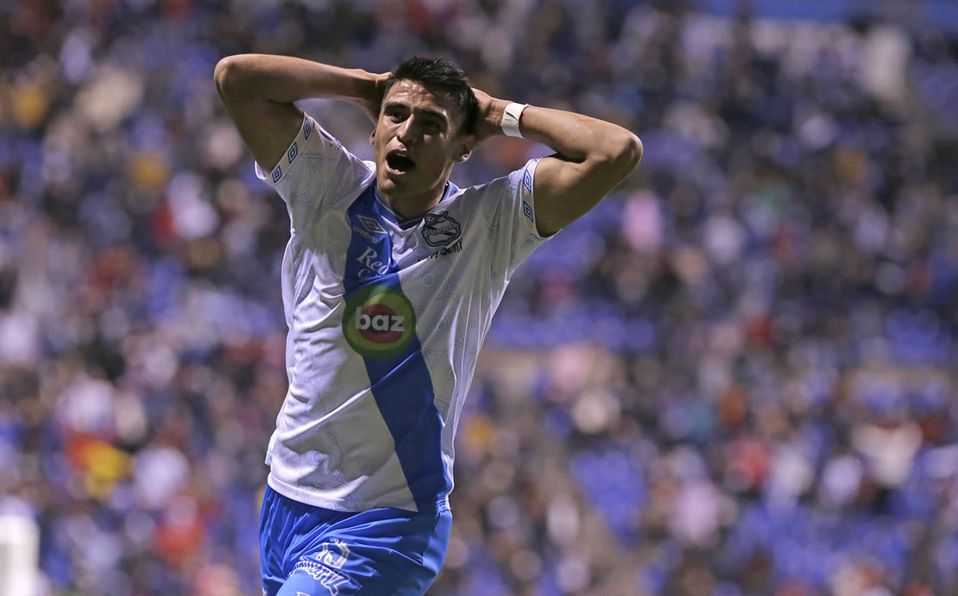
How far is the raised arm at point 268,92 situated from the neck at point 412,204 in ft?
1.14

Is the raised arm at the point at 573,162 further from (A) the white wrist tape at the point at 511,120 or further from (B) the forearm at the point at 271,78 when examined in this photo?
(B) the forearm at the point at 271,78

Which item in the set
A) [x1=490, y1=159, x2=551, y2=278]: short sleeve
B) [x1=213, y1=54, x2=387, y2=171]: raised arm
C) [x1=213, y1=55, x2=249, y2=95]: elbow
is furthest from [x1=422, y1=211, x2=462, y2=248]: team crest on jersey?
[x1=213, y1=55, x2=249, y2=95]: elbow

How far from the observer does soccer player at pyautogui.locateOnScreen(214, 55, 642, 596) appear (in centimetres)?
423

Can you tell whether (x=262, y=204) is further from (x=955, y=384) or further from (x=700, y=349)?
(x=955, y=384)

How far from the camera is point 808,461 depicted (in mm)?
14016

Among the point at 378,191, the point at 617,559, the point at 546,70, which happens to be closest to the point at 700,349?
the point at 617,559

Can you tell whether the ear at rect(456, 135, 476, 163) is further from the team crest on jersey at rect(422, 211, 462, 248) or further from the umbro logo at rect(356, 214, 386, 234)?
the umbro logo at rect(356, 214, 386, 234)

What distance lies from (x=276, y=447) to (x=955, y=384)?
12645mm

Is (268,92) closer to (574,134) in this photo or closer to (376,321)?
(376,321)

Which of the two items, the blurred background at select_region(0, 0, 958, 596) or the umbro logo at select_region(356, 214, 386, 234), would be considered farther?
the blurred background at select_region(0, 0, 958, 596)

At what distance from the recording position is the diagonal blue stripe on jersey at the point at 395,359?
4.23m

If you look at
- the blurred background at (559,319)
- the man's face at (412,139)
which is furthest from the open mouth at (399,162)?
the blurred background at (559,319)

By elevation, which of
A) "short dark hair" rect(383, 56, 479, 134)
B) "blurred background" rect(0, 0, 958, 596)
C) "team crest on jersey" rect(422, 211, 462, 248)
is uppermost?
"short dark hair" rect(383, 56, 479, 134)

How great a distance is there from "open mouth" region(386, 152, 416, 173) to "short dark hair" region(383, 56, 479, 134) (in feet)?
0.73
